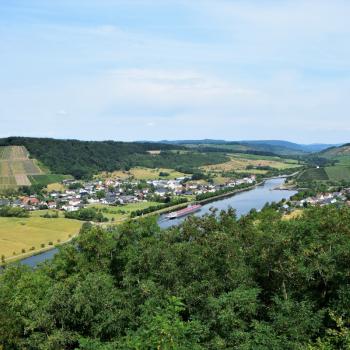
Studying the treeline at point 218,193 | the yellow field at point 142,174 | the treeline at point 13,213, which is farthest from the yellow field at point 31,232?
the yellow field at point 142,174

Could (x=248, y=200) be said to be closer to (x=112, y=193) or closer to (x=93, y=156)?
(x=112, y=193)

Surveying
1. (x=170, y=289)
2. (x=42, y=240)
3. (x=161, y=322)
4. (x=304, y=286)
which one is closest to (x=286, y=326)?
(x=304, y=286)

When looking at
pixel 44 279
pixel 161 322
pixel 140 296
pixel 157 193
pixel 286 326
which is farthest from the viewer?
pixel 157 193

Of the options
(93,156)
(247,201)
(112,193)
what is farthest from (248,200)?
(93,156)

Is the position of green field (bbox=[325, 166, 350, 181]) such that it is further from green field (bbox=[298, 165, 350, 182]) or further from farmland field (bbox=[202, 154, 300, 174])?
farmland field (bbox=[202, 154, 300, 174])

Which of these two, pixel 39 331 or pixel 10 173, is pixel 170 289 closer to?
pixel 39 331

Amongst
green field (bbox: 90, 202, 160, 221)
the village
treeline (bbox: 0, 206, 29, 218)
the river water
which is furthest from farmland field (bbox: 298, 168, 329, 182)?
treeline (bbox: 0, 206, 29, 218)
